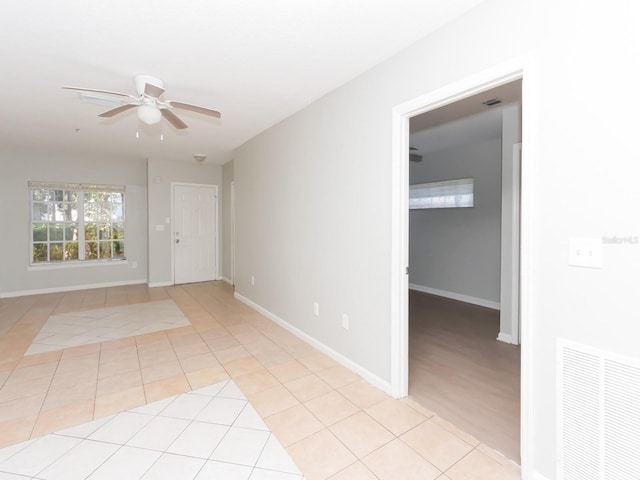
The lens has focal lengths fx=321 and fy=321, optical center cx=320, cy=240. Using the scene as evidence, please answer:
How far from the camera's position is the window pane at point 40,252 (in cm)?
550

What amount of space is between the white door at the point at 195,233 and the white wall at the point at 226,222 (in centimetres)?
18

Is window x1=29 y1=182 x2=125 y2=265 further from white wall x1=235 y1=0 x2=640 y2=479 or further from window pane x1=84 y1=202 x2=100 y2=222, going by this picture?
white wall x1=235 y1=0 x2=640 y2=479

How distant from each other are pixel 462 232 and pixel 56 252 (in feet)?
23.1

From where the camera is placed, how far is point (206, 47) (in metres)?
2.19

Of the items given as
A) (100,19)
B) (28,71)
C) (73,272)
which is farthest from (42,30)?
(73,272)

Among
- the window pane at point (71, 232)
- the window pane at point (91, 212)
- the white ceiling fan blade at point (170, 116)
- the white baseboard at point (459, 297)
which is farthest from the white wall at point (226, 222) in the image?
the white baseboard at point (459, 297)

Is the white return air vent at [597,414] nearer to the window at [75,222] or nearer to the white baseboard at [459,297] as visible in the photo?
the white baseboard at [459,297]

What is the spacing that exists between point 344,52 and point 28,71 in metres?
2.45

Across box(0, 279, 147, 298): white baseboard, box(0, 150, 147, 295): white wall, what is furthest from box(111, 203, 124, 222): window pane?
box(0, 279, 147, 298): white baseboard

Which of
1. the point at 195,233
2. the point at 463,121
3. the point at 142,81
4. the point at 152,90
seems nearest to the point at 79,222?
the point at 195,233

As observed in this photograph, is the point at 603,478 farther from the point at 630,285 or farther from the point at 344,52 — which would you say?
the point at 344,52

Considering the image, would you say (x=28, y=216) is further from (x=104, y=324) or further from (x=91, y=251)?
(x=104, y=324)

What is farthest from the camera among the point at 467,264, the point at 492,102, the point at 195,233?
the point at 195,233

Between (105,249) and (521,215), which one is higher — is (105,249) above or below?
below
